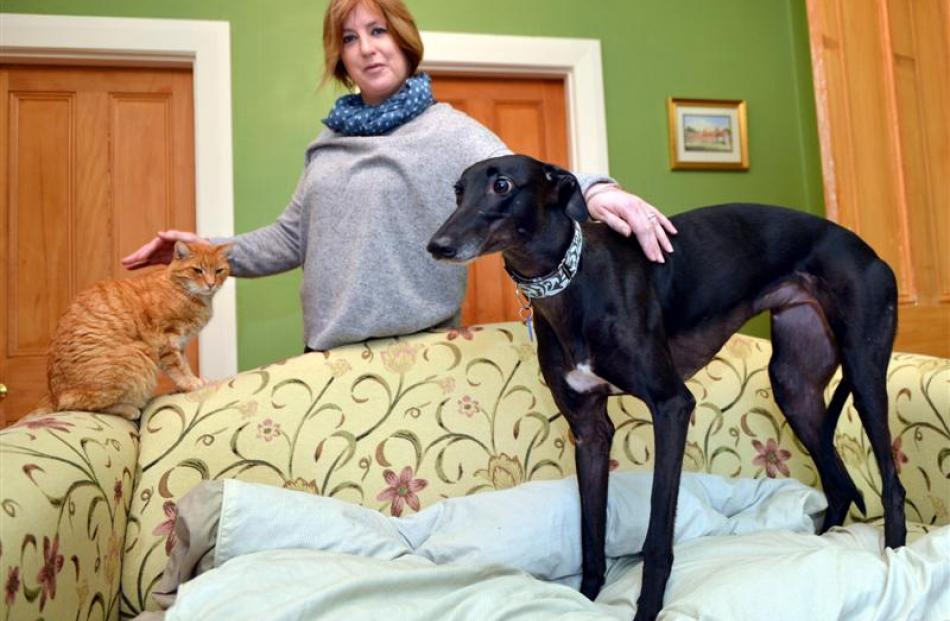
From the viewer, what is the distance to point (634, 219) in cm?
105

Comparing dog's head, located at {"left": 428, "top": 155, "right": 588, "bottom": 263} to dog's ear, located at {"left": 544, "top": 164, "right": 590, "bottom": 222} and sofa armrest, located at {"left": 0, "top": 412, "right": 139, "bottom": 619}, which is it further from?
sofa armrest, located at {"left": 0, "top": 412, "right": 139, "bottom": 619}

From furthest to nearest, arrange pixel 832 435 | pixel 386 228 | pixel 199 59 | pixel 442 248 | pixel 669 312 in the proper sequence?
pixel 199 59, pixel 386 228, pixel 832 435, pixel 669 312, pixel 442 248

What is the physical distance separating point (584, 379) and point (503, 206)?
0.99 ft

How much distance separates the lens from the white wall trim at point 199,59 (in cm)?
209

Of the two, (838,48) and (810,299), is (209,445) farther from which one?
(838,48)

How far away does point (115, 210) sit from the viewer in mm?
2189

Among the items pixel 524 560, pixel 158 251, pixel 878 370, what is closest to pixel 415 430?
pixel 524 560

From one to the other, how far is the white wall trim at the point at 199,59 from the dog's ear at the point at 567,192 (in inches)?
56.4

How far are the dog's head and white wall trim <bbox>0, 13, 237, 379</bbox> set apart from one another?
1.39 m

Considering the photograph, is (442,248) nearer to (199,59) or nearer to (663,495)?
(663,495)

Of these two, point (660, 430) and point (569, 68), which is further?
point (569, 68)

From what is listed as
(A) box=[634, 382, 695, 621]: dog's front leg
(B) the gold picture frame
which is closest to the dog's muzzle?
(A) box=[634, 382, 695, 621]: dog's front leg

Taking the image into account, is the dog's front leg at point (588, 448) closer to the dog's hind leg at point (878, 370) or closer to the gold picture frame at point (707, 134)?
the dog's hind leg at point (878, 370)

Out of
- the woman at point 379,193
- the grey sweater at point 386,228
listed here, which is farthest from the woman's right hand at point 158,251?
the grey sweater at point 386,228
